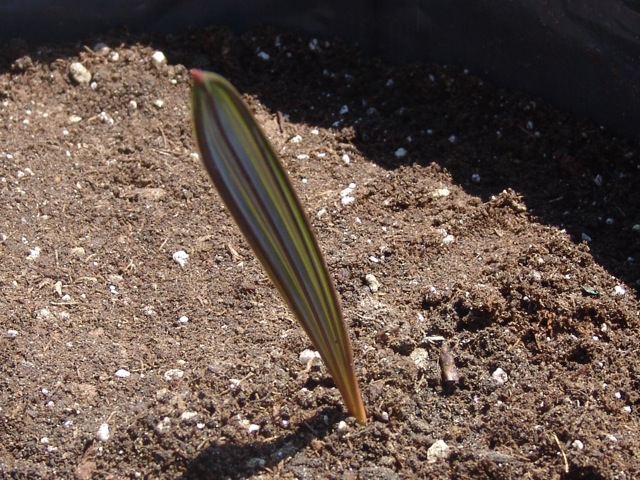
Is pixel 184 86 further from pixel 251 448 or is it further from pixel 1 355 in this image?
pixel 251 448

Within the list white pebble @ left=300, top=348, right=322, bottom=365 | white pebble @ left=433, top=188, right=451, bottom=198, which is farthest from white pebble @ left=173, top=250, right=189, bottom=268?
white pebble @ left=433, top=188, right=451, bottom=198

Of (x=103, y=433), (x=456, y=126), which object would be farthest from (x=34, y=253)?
(x=456, y=126)

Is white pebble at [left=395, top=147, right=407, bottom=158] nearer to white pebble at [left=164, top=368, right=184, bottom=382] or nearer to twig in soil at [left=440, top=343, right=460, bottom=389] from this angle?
twig in soil at [left=440, top=343, right=460, bottom=389]

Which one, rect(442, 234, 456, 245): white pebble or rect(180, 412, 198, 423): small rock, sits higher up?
rect(442, 234, 456, 245): white pebble

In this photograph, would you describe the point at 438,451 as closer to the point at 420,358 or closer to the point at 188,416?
the point at 420,358

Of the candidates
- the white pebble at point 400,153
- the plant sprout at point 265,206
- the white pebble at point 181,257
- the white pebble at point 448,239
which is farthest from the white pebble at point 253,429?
the white pebble at point 400,153

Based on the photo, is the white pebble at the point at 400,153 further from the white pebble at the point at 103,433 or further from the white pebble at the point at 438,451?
the white pebble at the point at 103,433
